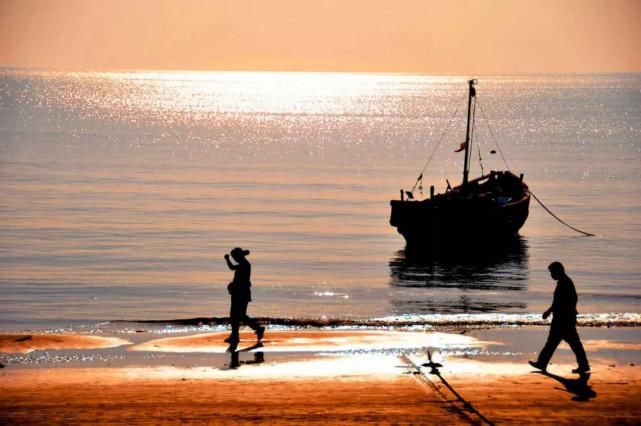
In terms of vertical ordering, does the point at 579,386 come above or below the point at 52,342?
below

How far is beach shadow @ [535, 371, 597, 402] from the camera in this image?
15836 mm

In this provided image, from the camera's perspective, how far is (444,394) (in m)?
15.9

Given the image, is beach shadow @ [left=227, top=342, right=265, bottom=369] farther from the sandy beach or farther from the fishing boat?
the fishing boat

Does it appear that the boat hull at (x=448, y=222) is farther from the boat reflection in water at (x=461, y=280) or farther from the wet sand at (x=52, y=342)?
the wet sand at (x=52, y=342)

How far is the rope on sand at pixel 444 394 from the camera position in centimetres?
1455

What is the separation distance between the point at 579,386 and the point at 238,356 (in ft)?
19.3

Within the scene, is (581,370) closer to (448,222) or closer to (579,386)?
(579,386)

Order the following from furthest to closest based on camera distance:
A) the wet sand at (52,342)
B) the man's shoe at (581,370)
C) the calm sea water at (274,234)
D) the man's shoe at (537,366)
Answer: the calm sea water at (274,234), the wet sand at (52,342), the man's shoe at (537,366), the man's shoe at (581,370)

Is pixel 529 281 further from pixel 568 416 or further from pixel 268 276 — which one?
pixel 568 416

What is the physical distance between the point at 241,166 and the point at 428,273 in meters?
56.2

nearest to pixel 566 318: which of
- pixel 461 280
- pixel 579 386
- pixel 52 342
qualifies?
pixel 579 386

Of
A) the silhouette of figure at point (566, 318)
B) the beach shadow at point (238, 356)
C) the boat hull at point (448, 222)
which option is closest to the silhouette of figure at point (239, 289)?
the beach shadow at point (238, 356)

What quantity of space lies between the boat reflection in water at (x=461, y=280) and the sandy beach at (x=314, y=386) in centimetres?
1095

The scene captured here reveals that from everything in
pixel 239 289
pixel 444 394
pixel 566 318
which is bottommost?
pixel 444 394
